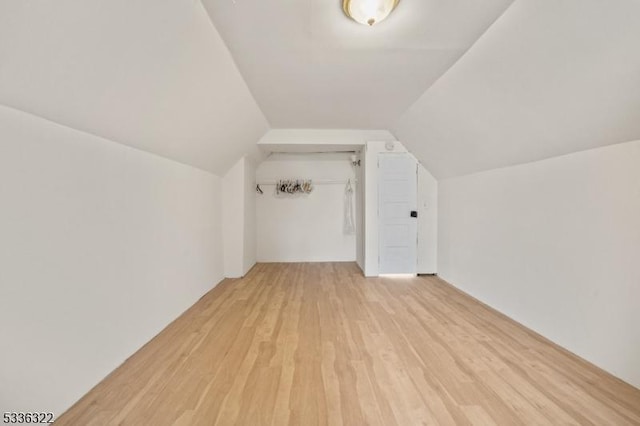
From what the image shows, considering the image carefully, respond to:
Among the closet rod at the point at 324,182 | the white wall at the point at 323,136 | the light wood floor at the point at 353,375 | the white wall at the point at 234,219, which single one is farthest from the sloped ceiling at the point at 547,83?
the white wall at the point at 234,219

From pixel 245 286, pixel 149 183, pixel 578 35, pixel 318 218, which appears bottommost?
pixel 245 286

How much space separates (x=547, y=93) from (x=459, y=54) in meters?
0.70

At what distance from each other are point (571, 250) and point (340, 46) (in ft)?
7.90

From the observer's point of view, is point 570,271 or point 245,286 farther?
point 245,286

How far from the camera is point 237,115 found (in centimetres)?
332

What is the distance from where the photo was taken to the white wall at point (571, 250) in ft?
6.41

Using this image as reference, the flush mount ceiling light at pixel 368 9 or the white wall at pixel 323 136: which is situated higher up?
the flush mount ceiling light at pixel 368 9

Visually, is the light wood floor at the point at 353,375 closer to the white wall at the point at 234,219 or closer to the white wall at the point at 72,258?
the white wall at the point at 72,258

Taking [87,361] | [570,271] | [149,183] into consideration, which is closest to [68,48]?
[149,183]

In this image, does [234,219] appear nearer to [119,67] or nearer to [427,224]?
[427,224]

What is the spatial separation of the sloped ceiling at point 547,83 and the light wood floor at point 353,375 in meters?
1.64

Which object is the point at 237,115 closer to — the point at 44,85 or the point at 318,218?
the point at 44,85

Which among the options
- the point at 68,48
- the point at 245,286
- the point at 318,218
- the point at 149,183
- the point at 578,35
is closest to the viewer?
the point at 68,48

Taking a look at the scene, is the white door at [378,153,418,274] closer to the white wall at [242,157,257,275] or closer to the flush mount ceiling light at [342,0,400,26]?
the white wall at [242,157,257,275]
